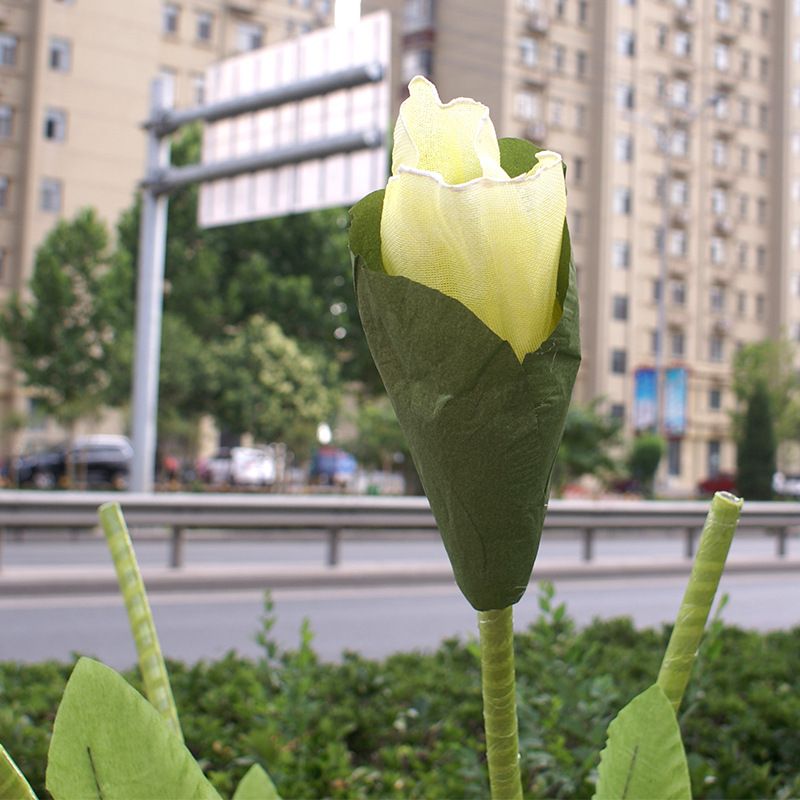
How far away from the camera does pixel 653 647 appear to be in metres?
3.69

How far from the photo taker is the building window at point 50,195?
119ft

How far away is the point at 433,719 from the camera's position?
256 centimetres

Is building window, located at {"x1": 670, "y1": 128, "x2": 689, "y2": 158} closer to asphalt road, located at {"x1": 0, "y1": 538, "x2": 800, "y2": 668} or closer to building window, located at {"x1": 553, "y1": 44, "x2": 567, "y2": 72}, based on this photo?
building window, located at {"x1": 553, "y1": 44, "x2": 567, "y2": 72}

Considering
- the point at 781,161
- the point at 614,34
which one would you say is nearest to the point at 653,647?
the point at 614,34

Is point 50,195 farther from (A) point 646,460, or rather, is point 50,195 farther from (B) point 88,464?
(A) point 646,460

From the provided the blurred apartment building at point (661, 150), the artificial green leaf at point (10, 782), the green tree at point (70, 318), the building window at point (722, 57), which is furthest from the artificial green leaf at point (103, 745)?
the building window at point (722, 57)

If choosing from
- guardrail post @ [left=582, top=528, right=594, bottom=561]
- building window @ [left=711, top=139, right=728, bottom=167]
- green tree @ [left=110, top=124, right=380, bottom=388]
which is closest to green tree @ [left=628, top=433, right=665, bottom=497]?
green tree @ [left=110, top=124, right=380, bottom=388]

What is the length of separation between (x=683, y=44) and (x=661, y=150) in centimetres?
614

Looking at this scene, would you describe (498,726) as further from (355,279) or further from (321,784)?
(321,784)

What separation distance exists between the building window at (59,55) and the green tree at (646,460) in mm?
23001

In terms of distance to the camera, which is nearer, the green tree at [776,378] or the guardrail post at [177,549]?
the guardrail post at [177,549]

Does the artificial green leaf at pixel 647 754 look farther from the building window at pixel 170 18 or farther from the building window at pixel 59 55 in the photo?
the building window at pixel 170 18

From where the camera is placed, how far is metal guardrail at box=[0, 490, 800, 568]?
10.5 m

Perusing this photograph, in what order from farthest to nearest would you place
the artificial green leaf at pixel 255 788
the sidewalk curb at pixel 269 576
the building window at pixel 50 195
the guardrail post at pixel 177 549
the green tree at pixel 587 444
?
1. the building window at pixel 50 195
2. the green tree at pixel 587 444
3. the guardrail post at pixel 177 549
4. the sidewalk curb at pixel 269 576
5. the artificial green leaf at pixel 255 788
